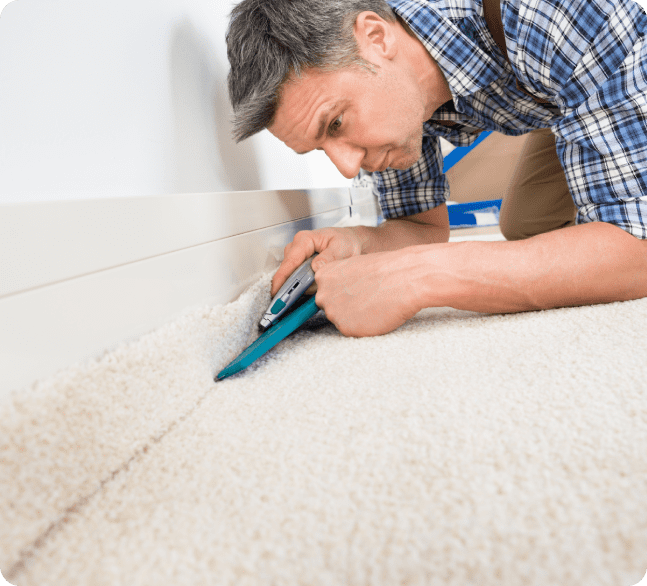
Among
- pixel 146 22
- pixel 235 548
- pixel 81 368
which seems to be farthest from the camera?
pixel 146 22

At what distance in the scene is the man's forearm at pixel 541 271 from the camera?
0.59m

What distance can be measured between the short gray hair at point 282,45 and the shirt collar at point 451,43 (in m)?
0.12

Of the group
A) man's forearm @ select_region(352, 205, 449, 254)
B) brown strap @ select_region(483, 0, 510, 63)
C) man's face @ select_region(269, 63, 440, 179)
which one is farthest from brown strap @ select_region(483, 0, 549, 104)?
man's forearm @ select_region(352, 205, 449, 254)

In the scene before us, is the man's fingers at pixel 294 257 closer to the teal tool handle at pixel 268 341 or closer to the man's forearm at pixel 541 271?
the teal tool handle at pixel 268 341

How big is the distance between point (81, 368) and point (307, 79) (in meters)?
0.61

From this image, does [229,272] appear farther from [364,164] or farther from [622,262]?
[622,262]

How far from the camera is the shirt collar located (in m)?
0.74

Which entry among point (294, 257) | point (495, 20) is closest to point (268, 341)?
point (294, 257)

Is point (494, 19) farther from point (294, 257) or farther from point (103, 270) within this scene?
point (103, 270)

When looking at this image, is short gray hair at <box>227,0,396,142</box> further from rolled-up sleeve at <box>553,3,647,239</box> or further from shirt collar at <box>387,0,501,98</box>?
rolled-up sleeve at <box>553,3,647,239</box>

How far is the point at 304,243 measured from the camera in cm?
77

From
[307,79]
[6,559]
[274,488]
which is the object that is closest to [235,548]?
[274,488]

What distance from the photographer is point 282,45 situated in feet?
2.31

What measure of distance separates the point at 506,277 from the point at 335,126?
0.42m
